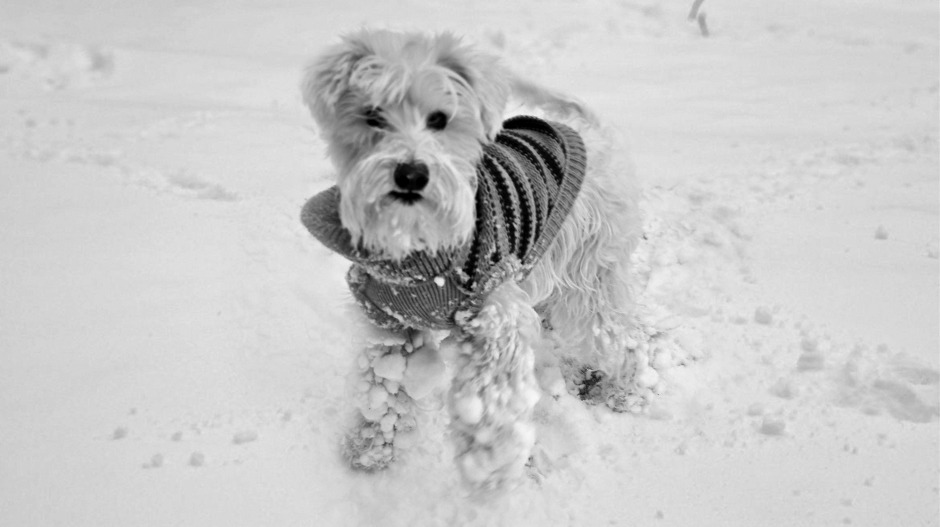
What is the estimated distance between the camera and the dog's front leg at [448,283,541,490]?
2.22 metres

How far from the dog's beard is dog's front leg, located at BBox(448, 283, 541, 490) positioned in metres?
0.34

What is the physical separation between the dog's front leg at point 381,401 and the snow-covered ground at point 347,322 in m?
0.10

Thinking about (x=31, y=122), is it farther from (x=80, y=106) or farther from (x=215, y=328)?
(x=215, y=328)

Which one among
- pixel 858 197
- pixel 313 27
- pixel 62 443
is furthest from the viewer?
pixel 313 27

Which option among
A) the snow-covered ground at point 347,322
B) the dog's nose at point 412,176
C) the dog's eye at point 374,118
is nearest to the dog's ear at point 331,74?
the dog's eye at point 374,118

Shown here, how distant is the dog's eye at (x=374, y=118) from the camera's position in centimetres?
208

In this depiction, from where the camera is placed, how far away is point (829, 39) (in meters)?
9.31

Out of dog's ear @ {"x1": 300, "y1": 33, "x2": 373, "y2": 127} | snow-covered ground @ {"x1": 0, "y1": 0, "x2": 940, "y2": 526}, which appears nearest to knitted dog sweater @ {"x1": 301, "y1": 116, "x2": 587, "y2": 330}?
dog's ear @ {"x1": 300, "y1": 33, "x2": 373, "y2": 127}

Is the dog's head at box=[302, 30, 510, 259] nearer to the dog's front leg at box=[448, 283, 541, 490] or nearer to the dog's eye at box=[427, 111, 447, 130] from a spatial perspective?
the dog's eye at box=[427, 111, 447, 130]

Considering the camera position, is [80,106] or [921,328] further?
[80,106]

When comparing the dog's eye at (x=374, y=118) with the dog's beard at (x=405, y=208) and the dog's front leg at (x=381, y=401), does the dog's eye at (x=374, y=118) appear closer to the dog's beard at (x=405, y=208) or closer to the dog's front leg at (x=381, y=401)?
the dog's beard at (x=405, y=208)

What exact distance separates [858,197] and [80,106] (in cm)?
665

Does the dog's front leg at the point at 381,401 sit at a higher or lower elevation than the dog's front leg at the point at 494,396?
lower

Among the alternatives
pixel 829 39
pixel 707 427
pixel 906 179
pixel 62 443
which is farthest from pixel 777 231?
pixel 829 39
